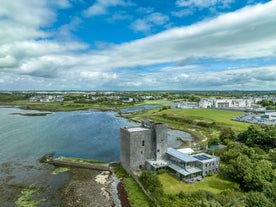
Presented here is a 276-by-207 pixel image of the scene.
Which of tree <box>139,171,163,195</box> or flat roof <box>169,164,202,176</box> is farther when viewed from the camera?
flat roof <box>169,164,202,176</box>

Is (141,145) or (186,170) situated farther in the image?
(141,145)

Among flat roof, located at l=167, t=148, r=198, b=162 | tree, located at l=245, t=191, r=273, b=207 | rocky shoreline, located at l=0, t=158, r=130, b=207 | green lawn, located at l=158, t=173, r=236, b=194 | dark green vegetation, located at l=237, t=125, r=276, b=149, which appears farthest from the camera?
dark green vegetation, located at l=237, t=125, r=276, b=149

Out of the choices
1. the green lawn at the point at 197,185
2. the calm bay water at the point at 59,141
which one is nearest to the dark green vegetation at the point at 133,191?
the green lawn at the point at 197,185

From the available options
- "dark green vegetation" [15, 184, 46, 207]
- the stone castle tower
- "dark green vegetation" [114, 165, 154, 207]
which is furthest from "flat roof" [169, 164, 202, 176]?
"dark green vegetation" [15, 184, 46, 207]

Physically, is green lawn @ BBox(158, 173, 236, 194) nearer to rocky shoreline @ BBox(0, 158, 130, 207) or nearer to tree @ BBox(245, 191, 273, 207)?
rocky shoreline @ BBox(0, 158, 130, 207)

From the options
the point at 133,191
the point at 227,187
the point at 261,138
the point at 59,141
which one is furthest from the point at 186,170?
the point at 59,141

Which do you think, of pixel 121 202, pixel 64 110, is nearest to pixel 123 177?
pixel 121 202

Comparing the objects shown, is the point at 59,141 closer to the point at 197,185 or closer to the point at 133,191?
the point at 133,191

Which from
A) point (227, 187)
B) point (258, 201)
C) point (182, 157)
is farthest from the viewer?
point (182, 157)
